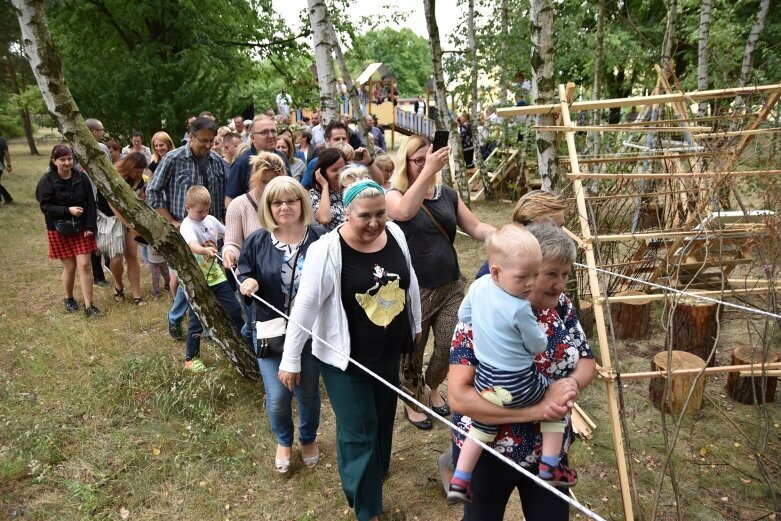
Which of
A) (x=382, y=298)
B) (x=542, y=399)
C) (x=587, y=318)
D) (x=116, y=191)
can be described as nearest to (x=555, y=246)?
(x=542, y=399)

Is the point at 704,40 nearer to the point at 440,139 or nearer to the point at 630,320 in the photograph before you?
the point at 630,320

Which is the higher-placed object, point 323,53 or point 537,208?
point 323,53

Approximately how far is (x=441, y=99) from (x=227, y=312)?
6.52 metres

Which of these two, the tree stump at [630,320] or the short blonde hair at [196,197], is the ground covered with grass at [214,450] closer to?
the tree stump at [630,320]

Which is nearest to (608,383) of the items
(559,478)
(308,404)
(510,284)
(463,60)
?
(559,478)

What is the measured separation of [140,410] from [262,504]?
4.82 ft

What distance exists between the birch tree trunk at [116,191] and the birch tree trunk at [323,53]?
11.5 feet

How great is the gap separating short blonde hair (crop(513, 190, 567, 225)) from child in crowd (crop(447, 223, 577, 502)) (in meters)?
0.66

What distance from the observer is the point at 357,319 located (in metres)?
2.67

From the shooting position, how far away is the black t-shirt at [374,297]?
8.63 ft

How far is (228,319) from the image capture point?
4.35 metres

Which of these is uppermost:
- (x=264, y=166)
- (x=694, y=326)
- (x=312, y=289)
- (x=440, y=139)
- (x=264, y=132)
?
(x=264, y=132)

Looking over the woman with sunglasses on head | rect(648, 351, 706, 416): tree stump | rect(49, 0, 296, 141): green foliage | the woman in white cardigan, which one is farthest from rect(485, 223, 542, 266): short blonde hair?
rect(49, 0, 296, 141): green foliage

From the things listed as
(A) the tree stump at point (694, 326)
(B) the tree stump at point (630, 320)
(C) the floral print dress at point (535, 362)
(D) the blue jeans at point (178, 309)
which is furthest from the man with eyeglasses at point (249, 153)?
(A) the tree stump at point (694, 326)
